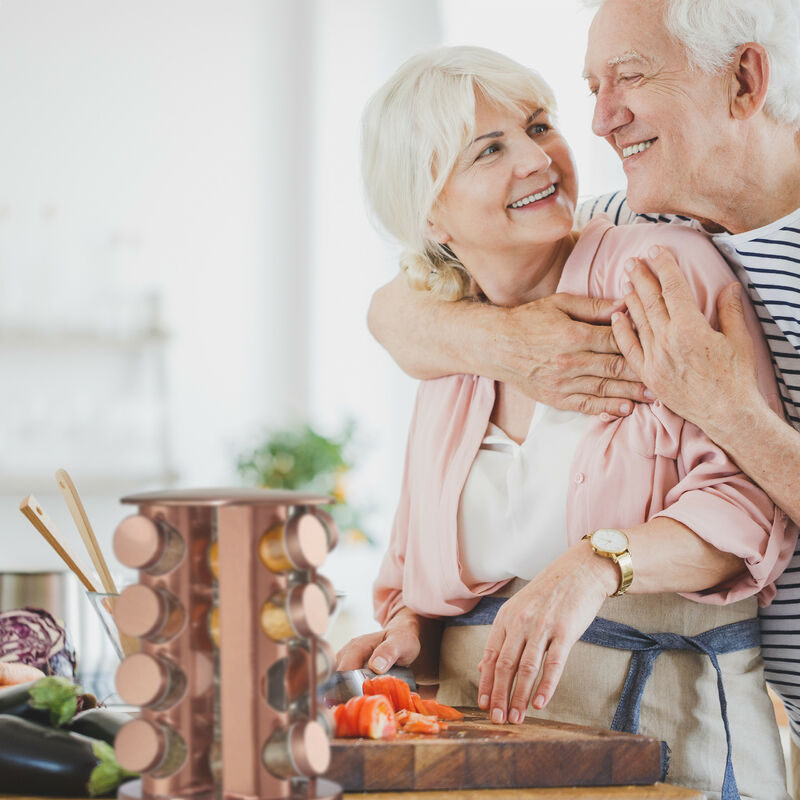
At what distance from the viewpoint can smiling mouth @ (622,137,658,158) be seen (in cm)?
135

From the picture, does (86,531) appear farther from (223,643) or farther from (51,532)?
(223,643)

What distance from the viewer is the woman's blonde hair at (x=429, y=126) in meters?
1.42

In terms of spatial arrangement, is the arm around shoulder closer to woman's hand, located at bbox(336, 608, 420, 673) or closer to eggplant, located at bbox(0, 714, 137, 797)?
woman's hand, located at bbox(336, 608, 420, 673)

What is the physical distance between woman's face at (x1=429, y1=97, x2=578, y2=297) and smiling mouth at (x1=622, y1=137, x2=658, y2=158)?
0.34 feet

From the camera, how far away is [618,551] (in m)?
1.12

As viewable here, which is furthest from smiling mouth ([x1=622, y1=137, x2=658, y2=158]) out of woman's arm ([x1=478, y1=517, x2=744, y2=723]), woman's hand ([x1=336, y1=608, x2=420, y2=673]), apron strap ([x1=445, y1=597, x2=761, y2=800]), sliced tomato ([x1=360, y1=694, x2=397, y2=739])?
sliced tomato ([x1=360, y1=694, x2=397, y2=739])

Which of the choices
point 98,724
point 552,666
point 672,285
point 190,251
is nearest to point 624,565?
point 552,666

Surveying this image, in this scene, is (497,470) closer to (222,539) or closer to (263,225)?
(222,539)

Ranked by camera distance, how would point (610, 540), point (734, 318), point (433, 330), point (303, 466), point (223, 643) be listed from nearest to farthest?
1. point (223, 643)
2. point (610, 540)
3. point (734, 318)
4. point (433, 330)
5. point (303, 466)

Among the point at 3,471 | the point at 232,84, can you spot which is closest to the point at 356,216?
the point at 232,84

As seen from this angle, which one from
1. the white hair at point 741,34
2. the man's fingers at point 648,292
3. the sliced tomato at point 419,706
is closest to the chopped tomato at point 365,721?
the sliced tomato at point 419,706

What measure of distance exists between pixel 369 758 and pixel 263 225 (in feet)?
13.4

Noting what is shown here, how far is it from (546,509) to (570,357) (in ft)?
0.66

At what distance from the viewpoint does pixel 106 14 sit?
449 centimetres
